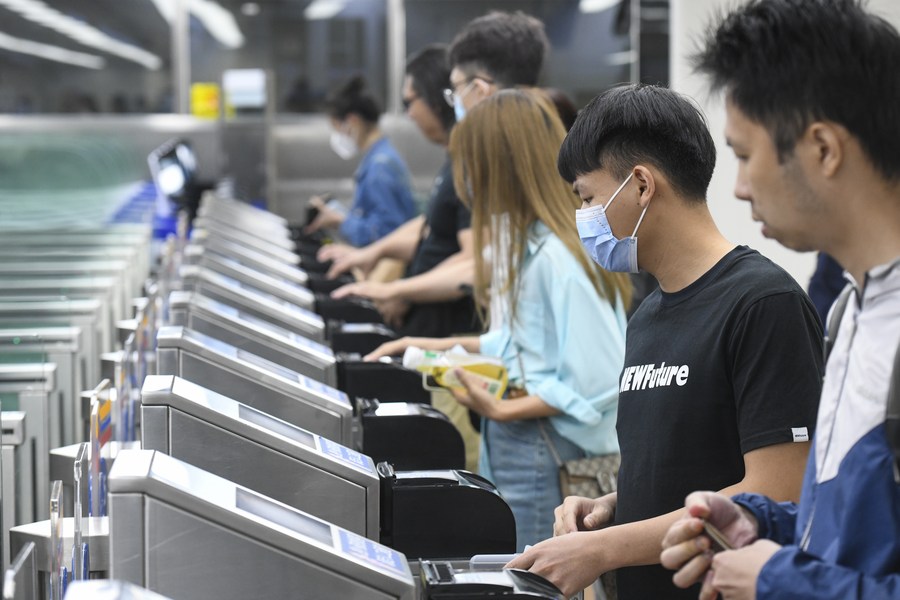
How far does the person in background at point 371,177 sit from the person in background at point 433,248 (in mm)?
988

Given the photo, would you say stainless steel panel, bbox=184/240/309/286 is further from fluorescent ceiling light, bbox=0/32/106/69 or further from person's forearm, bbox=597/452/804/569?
fluorescent ceiling light, bbox=0/32/106/69

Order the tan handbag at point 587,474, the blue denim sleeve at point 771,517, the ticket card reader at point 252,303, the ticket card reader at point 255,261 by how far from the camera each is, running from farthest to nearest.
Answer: the ticket card reader at point 255,261 → the ticket card reader at point 252,303 → the tan handbag at point 587,474 → the blue denim sleeve at point 771,517

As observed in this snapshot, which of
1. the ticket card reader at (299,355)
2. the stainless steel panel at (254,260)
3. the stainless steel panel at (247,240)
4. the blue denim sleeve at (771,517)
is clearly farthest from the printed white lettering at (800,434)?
the stainless steel panel at (247,240)

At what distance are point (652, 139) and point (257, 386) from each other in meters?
0.80

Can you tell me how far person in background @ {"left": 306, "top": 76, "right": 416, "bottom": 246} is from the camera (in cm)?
510

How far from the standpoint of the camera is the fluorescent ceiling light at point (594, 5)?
982 cm

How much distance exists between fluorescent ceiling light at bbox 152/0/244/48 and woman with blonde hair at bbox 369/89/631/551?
7.86 metres

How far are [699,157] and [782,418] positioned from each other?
0.39 meters

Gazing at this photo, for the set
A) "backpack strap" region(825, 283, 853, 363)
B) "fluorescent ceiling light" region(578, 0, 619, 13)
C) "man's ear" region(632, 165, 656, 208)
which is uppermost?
"fluorescent ceiling light" region(578, 0, 619, 13)

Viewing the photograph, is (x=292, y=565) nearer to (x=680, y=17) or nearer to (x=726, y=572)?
(x=726, y=572)

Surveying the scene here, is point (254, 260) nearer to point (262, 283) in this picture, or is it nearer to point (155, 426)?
point (262, 283)

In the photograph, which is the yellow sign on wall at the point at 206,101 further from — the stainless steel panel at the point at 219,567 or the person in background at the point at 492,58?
the stainless steel panel at the point at 219,567

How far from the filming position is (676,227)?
160 cm

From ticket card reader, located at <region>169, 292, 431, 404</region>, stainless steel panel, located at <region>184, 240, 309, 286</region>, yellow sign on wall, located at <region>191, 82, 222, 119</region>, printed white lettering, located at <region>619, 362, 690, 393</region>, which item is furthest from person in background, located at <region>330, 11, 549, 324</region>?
yellow sign on wall, located at <region>191, 82, 222, 119</region>
